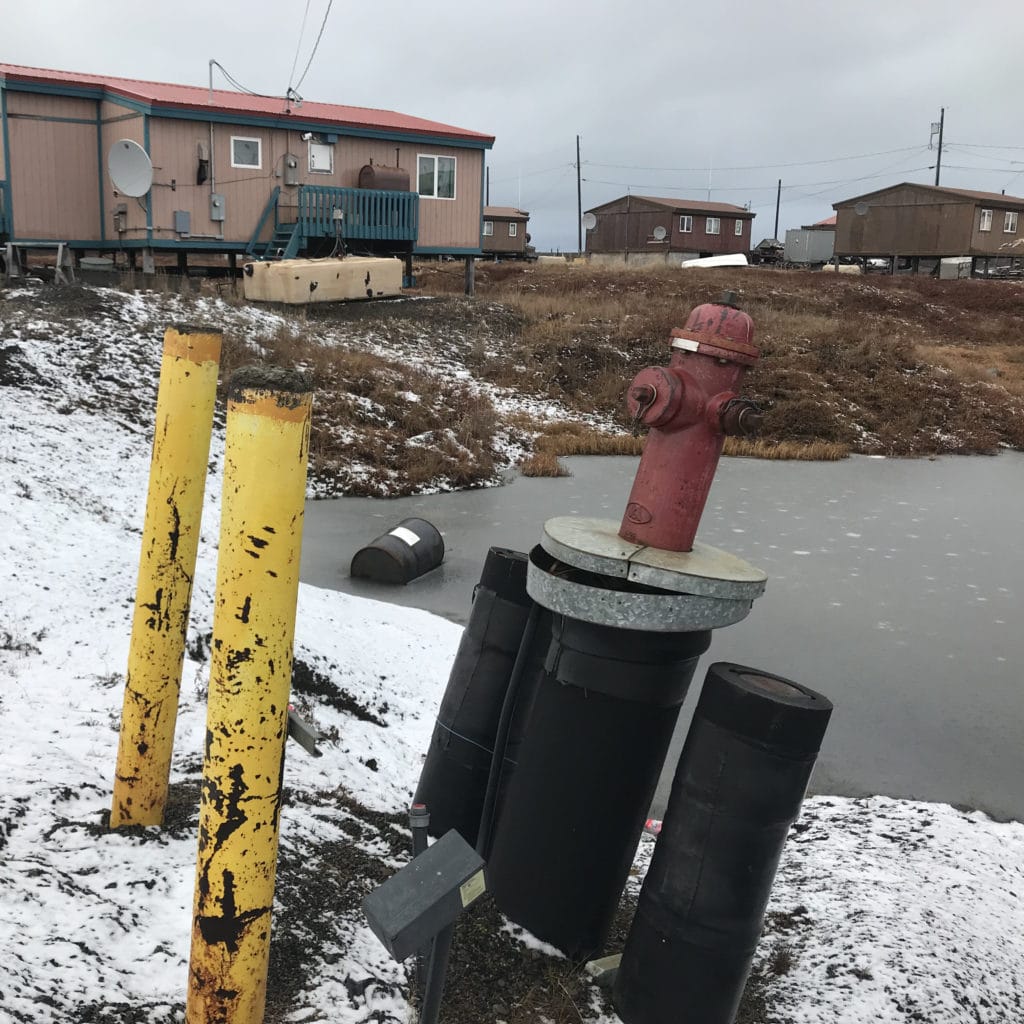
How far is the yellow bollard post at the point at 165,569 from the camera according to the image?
2861 millimetres

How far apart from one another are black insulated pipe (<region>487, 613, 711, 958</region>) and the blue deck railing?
1791 centimetres

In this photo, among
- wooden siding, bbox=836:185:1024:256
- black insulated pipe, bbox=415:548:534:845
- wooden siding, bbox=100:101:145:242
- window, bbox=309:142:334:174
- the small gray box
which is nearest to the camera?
the small gray box

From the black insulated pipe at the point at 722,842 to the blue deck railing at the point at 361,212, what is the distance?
1829cm

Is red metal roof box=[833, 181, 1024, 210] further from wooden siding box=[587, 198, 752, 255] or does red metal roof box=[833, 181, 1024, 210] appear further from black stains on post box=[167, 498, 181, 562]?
black stains on post box=[167, 498, 181, 562]

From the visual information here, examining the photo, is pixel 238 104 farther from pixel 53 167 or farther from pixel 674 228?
pixel 674 228

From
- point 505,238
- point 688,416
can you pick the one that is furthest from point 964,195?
point 688,416

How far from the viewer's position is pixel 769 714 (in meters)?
2.68

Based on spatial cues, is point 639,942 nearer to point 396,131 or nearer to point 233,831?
point 233,831

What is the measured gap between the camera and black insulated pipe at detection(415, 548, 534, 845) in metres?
3.62

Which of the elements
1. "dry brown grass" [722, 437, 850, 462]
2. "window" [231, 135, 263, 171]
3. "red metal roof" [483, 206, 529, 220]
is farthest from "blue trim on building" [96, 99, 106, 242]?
"red metal roof" [483, 206, 529, 220]

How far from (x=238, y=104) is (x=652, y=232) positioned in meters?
31.2

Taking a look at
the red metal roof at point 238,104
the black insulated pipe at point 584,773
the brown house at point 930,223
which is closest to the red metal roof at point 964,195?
the brown house at point 930,223

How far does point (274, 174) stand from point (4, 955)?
18949 mm

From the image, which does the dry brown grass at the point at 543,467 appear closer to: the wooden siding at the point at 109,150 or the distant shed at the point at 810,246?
the wooden siding at the point at 109,150
